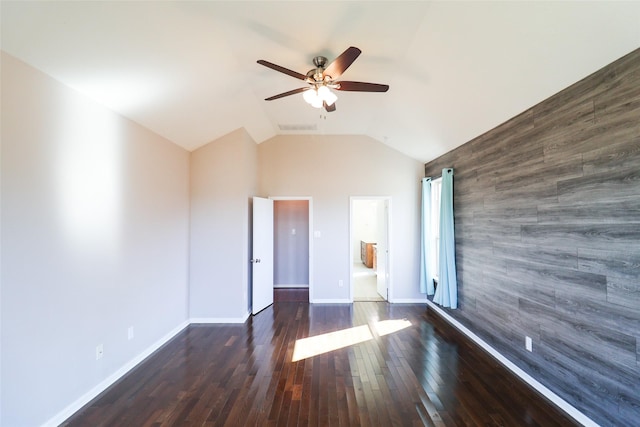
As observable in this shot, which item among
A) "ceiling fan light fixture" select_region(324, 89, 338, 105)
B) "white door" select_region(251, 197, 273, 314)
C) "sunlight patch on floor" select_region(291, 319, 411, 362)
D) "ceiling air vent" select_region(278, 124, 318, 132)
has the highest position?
"ceiling air vent" select_region(278, 124, 318, 132)

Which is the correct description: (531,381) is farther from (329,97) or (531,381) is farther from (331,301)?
(329,97)

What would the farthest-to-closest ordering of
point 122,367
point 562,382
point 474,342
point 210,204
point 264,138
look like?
1. point 264,138
2. point 210,204
3. point 474,342
4. point 122,367
5. point 562,382

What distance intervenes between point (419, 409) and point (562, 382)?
1193mm

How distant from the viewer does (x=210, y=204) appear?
13.2 feet

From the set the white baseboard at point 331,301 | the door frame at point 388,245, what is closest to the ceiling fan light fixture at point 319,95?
the door frame at point 388,245

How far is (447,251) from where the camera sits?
3781 mm

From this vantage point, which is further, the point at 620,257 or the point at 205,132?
the point at 205,132

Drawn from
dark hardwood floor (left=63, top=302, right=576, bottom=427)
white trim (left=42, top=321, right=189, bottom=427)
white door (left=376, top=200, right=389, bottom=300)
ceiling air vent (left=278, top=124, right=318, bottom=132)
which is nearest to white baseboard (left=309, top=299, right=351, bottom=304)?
white door (left=376, top=200, right=389, bottom=300)

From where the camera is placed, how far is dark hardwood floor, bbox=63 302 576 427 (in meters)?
2.05

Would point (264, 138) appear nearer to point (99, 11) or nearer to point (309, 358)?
point (99, 11)

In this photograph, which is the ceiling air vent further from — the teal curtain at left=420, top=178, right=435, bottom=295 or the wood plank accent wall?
the wood plank accent wall

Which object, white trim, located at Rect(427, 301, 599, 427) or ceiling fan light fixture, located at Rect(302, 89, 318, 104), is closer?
white trim, located at Rect(427, 301, 599, 427)

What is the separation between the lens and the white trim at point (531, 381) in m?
1.98

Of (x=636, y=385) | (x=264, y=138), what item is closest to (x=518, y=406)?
(x=636, y=385)
